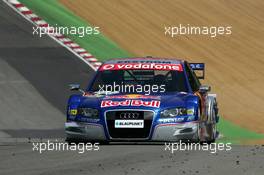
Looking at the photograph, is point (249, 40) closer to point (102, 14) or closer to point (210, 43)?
point (210, 43)

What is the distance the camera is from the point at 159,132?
13336mm

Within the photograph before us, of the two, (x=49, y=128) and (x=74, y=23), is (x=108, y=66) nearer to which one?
(x=49, y=128)

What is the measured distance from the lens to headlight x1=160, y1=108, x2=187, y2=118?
13438 millimetres

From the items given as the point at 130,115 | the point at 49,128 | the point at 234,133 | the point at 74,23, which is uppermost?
the point at 74,23

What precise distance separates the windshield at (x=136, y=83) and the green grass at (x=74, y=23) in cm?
1485

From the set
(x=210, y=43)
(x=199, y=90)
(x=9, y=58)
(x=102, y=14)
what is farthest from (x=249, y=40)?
(x=199, y=90)

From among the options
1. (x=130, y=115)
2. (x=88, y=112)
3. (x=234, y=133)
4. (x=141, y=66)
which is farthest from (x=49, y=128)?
(x=130, y=115)

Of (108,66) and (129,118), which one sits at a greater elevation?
(108,66)

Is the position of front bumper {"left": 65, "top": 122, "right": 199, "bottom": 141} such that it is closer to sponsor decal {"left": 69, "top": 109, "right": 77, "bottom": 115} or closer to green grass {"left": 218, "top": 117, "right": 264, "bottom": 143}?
sponsor decal {"left": 69, "top": 109, "right": 77, "bottom": 115}

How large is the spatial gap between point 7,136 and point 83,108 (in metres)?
5.39

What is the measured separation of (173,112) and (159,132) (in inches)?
15.3

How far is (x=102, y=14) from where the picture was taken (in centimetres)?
3597

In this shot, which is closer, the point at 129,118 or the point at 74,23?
the point at 129,118

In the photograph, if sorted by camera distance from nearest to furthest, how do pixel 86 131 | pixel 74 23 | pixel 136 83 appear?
pixel 86 131
pixel 136 83
pixel 74 23
